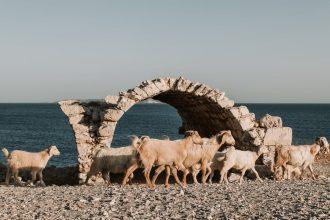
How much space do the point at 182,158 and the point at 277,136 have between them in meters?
6.41

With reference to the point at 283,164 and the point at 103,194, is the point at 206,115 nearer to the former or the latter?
the point at 283,164

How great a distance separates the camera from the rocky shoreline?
1024 cm

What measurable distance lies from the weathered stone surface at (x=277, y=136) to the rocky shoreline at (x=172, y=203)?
578 cm

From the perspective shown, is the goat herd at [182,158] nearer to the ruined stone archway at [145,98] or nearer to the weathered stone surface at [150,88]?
the ruined stone archway at [145,98]

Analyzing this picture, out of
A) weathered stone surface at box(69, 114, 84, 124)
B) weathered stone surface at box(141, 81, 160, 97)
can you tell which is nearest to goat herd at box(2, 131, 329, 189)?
weathered stone surface at box(69, 114, 84, 124)

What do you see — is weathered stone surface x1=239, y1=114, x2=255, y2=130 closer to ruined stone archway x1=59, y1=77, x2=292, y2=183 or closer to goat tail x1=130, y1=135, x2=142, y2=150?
ruined stone archway x1=59, y1=77, x2=292, y2=183

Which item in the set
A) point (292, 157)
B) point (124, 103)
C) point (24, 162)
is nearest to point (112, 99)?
point (124, 103)

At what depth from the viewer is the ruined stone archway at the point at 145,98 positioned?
18.4 metres

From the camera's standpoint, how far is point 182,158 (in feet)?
50.3

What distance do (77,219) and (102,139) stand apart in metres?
8.51

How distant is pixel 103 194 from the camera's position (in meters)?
12.9

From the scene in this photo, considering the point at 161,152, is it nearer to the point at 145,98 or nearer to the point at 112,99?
the point at 145,98

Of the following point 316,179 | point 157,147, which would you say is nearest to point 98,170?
point 157,147

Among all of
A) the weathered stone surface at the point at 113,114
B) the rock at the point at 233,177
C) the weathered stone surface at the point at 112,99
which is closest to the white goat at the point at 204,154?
the rock at the point at 233,177
